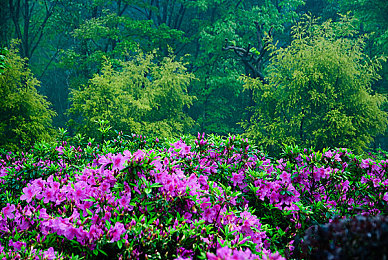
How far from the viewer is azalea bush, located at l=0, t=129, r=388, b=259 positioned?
178 cm

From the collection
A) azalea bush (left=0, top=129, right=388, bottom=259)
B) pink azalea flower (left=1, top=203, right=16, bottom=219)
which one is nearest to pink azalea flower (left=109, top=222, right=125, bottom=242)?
Result: azalea bush (left=0, top=129, right=388, bottom=259)

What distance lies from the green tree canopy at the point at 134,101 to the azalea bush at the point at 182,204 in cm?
630

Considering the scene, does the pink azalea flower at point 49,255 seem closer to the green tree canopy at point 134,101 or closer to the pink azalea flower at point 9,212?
the pink azalea flower at point 9,212

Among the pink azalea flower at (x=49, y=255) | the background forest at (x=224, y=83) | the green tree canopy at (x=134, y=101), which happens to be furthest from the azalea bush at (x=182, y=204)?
the green tree canopy at (x=134, y=101)

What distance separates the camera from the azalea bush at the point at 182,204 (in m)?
1.78

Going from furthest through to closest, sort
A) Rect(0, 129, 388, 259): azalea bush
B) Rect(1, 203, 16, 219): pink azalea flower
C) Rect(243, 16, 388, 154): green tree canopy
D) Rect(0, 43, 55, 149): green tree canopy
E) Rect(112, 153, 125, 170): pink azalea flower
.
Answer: Rect(243, 16, 388, 154): green tree canopy → Rect(0, 43, 55, 149): green tree canopy → Rect(1, 203, 16, 219): pink azalea flower → Rect(112, 153, 125, 170): pink azalea flower → Rect(0, 129, 388, 259): azalea bush

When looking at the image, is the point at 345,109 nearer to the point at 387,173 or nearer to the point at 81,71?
the point at 387,173

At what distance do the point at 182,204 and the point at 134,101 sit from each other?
7772 mm

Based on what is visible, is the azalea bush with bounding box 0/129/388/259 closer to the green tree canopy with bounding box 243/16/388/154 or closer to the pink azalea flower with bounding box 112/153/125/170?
the pink azalea flower with bounding box 112/153/125/170

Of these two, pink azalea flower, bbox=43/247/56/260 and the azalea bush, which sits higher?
the azalea bush

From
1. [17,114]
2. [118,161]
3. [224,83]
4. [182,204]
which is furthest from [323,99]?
[17,114]

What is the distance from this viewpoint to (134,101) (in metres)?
9.50

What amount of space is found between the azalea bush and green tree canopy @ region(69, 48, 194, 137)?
6.30 m

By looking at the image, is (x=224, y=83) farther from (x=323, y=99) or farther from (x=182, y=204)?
(x=182, y=204)
